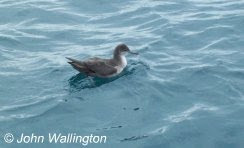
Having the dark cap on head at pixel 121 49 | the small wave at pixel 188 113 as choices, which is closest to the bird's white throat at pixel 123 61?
the dark cap on head at pixel 121 49

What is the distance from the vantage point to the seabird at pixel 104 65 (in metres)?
15.3

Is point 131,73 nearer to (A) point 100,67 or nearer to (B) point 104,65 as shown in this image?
(B) point 104,65

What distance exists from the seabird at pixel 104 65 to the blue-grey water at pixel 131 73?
0.75 ft

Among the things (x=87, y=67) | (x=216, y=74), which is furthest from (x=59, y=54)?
(x=216, y=74)

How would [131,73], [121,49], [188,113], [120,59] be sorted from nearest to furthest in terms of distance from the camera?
[188,113], [131,73], [120,59], [121,49]

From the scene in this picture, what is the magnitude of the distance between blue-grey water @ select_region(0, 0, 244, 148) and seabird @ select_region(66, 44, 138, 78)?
9.0 inches

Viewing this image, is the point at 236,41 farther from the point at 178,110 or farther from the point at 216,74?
the point at 178,110

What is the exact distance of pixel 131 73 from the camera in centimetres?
1590

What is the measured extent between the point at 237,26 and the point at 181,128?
6.95 m

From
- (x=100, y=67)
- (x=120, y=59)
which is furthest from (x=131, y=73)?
(x=100, y=67)

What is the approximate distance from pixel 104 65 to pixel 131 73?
0.79 meters

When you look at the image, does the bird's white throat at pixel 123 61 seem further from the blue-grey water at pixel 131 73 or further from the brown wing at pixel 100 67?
the brown wing at pixel 100 67

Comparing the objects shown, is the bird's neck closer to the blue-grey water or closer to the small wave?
the blue-grey water

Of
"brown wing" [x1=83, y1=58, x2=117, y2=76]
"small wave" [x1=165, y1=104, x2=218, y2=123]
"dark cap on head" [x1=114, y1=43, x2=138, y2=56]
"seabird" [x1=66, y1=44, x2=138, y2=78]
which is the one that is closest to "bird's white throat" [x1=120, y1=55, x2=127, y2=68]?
"seabird" [x1=66, y1=44, x2=138, y2=78]
